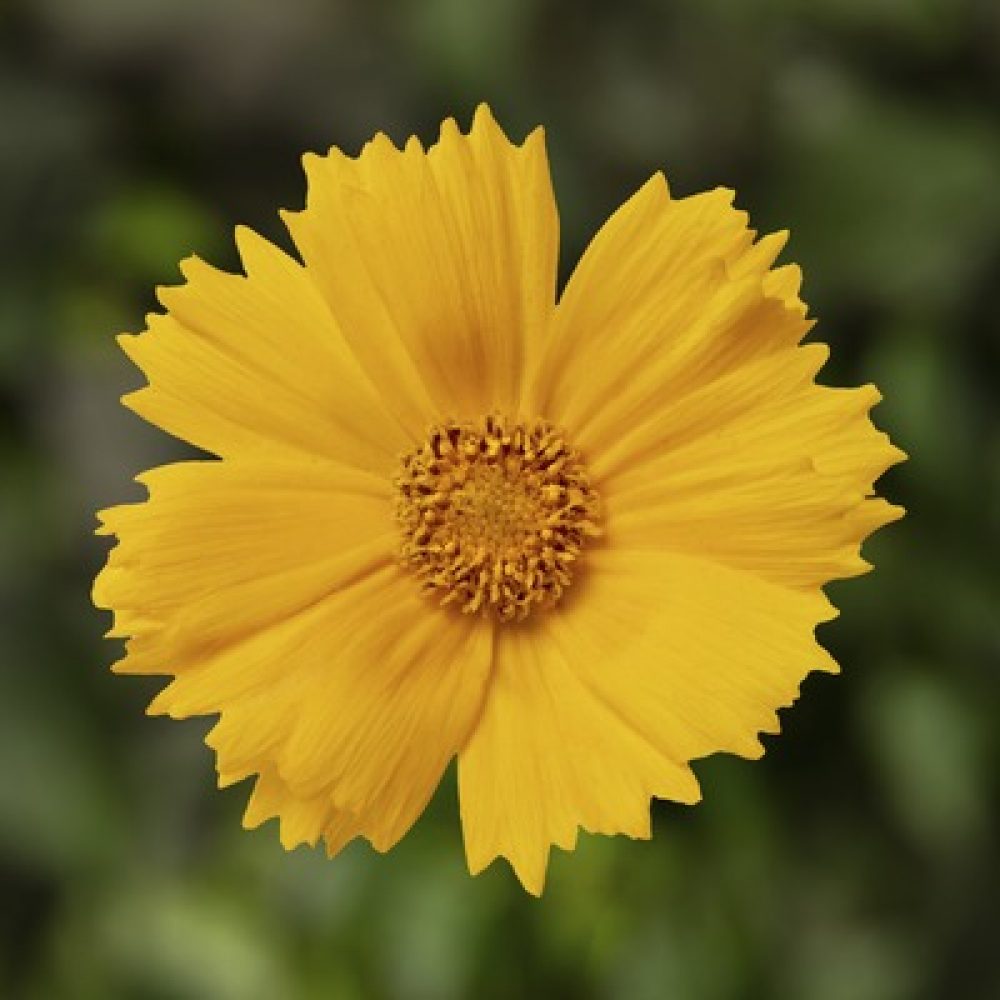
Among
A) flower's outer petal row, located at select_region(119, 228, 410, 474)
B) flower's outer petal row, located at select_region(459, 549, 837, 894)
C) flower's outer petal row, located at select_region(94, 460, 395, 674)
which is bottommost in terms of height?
flower's outer petal row, located at select_region(459, 549, 837, 894)

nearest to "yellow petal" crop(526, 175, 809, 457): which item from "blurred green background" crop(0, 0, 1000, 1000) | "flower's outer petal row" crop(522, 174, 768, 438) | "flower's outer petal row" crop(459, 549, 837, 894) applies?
"flower's outer petal row" crop(522, 174, 768, 438)

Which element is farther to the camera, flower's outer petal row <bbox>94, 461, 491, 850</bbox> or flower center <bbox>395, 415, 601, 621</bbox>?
flower center <bbox>395, 415, 601, 621</bbox>

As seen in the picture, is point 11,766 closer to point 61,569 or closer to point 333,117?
point 61,569

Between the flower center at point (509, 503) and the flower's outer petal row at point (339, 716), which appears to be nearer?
the flower's outer petal row at point (339, 716)

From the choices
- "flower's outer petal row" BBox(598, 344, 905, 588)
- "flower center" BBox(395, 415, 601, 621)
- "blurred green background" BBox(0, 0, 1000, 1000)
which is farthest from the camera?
"blurred green background" BBox(0, 0, 1000, 1000)

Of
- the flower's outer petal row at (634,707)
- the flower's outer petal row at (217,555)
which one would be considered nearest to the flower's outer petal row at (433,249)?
the flower's outer petal row at (217,555)

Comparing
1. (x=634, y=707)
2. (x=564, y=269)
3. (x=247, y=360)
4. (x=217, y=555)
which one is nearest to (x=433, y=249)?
(x=247, y=360)

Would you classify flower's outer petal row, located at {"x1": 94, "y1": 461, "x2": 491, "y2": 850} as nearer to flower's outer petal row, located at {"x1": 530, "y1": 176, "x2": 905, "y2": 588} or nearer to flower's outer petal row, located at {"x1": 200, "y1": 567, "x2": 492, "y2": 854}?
flower's outer petal row, located at {"x1": 200, "y1": 567, "x2": 492, "y2": 854}

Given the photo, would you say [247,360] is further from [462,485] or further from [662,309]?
[662,309]

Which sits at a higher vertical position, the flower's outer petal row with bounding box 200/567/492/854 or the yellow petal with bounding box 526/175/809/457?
the yellow petal with bounding box 526/175/809/457

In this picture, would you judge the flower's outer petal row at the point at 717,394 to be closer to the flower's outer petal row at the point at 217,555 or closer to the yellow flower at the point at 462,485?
the yellow flower at the point at 462,485
